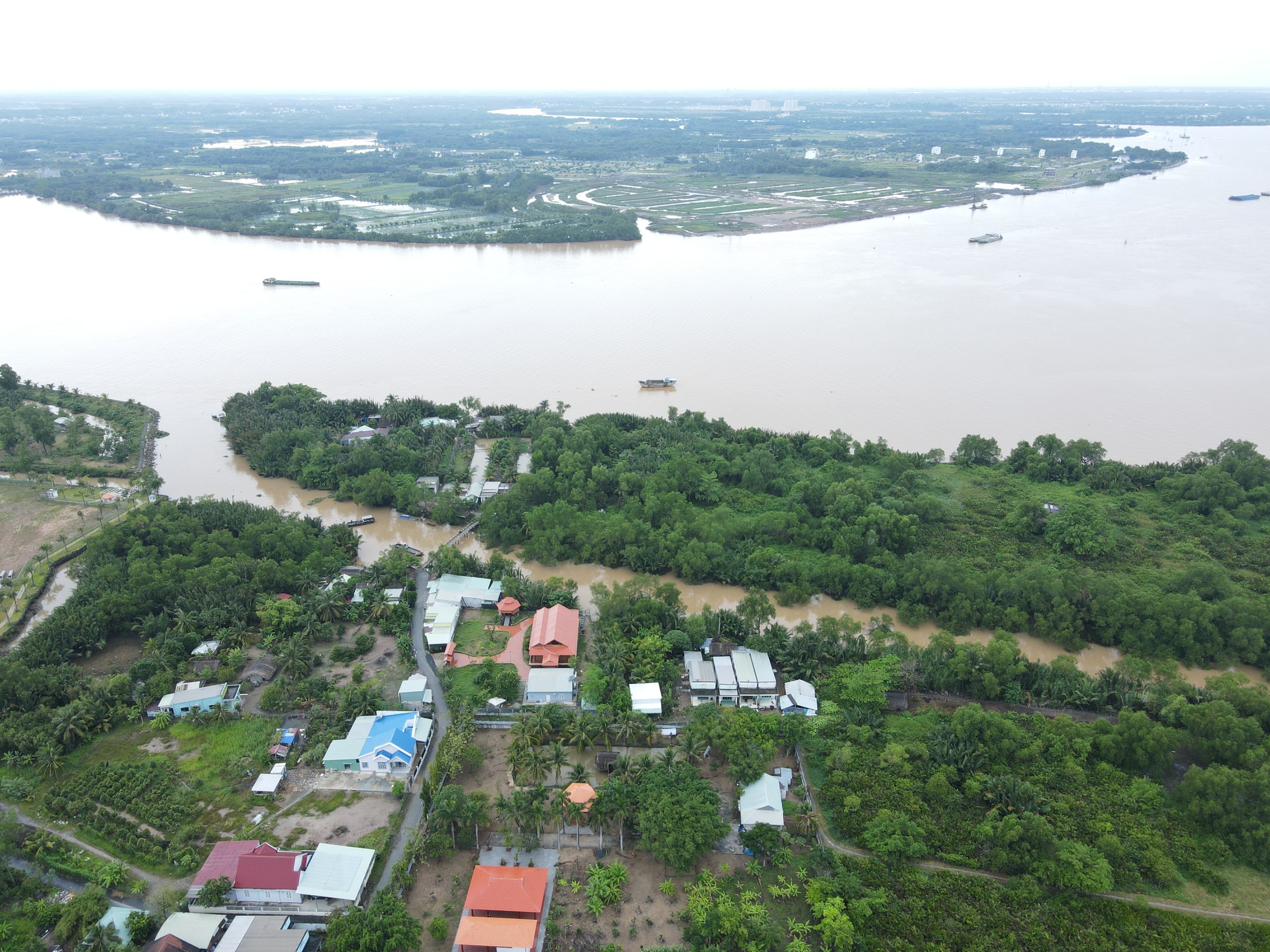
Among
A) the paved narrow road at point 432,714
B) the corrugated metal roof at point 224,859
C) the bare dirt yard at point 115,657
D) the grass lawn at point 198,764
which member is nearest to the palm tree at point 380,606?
the paved narrow road at point 432,714

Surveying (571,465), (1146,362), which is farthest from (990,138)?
(571,465)

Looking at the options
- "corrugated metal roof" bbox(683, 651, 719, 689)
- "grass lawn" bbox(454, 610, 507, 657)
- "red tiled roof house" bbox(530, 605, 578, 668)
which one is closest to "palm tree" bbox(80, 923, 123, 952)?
"grass lawn" bbox(454, 610, 507, 657)

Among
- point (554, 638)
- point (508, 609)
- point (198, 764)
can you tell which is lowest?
point (198, 764)

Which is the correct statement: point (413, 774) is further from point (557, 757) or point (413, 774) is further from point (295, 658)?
point (295, 658)

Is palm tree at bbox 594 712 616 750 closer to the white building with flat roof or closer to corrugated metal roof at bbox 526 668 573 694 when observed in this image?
the white building with flat roof

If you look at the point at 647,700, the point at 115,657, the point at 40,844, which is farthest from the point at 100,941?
the point at 647,700

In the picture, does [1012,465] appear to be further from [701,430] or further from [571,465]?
[571,465]

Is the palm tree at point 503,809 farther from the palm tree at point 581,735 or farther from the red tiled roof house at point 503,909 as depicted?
the palm tree at point 581,735
